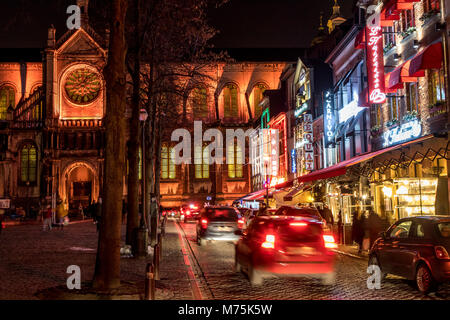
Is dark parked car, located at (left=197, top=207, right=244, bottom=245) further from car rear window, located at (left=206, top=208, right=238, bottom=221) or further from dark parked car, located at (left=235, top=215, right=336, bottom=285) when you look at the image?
dark parked car, located at (left=235, top=215, right=336, bottom=285)

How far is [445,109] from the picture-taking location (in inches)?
697

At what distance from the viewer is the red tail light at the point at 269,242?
10672 millimetres

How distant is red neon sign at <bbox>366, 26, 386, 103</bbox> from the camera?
21.4 meters

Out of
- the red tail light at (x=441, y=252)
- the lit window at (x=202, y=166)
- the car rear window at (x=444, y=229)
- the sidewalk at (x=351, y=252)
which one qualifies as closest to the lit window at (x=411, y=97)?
the sidewalk at (x=351, y=252)

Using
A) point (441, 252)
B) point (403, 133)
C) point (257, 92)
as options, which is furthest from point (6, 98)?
point (441, 252)

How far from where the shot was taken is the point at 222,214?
74.7 ft

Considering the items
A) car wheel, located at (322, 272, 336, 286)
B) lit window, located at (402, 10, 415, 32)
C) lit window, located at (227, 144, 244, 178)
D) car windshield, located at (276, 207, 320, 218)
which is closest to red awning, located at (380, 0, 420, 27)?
lit window, located at (402, 10, 415, 32)

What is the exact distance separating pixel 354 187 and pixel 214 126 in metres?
40.0

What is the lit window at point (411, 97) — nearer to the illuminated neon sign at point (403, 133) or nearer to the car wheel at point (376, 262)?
the illuminated neon sign at point (403, 133)

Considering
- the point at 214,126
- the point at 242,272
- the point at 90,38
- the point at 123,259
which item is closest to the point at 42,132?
the point at 90,38

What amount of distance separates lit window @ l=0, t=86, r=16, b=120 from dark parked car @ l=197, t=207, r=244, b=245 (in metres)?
49.5

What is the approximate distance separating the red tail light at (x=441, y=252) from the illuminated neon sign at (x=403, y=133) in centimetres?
1053

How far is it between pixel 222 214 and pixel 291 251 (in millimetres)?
12246

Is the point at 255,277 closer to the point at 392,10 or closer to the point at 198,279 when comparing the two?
the point at 198,279
